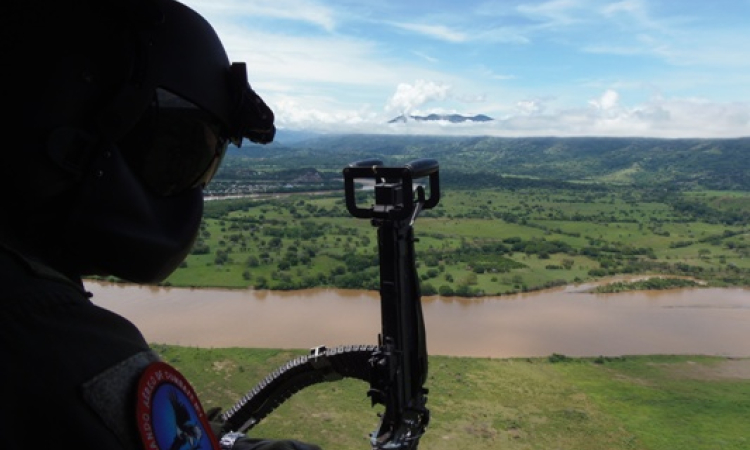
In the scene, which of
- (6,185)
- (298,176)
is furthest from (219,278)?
(298,176)

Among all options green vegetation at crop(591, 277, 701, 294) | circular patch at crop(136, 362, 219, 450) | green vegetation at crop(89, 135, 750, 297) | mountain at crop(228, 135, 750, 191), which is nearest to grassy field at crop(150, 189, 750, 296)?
green vegetation at crop(89, 135, 750, 297)

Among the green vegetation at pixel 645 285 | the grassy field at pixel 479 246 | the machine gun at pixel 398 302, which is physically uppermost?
the machine gun at pixel 398 302

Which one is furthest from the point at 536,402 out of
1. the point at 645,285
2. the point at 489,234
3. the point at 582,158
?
the point at 582,158

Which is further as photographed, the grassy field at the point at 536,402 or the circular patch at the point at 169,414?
the grassy field at the point at 536,402

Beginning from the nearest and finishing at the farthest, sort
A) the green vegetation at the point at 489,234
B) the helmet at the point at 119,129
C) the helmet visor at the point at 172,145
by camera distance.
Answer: the helmet at the point at 119,129
the helmet visor at the point at 172,145
the green vegetation at the point at 489,234

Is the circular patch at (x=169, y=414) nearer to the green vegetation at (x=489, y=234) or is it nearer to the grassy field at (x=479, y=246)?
the green vegetation at (x=489, y=234)

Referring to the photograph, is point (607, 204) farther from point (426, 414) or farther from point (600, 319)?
point (426, 414)

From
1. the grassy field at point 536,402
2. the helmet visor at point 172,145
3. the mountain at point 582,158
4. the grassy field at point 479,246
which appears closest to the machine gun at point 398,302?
the helmet visor at point 172,145
